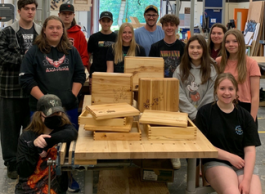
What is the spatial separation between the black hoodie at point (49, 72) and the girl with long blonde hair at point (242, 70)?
53.8 inches

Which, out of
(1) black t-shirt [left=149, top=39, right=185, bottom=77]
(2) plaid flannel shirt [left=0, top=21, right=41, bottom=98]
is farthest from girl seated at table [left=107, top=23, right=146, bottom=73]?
(2) plaid flannel shirt [left=0, top=21, right=41, bottom=98]

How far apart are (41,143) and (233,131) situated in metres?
1.35

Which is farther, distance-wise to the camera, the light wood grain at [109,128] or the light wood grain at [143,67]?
the light wood grain at [143,67]

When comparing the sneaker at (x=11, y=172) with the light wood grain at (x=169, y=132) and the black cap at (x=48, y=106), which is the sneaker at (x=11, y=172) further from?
the light wood grain at (x=169, y=132)

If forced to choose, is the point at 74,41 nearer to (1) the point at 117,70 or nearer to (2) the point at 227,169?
(1) the point at 117,70

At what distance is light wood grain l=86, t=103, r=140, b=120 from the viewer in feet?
7.18

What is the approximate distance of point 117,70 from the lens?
11.9 ft

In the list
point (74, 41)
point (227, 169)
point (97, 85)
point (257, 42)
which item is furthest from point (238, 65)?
point (257, 42)

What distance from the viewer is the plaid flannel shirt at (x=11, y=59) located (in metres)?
3.14

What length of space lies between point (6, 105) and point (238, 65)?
221 cm

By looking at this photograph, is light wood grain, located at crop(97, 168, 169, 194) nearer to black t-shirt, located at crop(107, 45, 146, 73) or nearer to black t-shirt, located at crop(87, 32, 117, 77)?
black t-shirt, located at crop(107, 45, 146, 73)

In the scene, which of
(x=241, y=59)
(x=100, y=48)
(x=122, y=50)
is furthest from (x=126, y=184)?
(x=100, y=48)

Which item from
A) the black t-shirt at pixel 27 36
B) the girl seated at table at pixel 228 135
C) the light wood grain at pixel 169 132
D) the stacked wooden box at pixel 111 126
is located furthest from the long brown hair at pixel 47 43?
the girl seated at table at pixel 228 135

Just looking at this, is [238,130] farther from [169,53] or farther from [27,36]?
[27,36]
